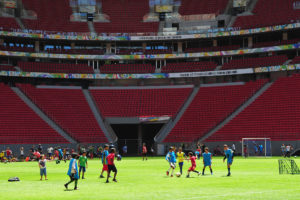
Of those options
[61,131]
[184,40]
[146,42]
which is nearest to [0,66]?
[61,131]

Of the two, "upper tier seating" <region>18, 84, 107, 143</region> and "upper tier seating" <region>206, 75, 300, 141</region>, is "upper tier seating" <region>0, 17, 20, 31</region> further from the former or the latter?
"upper tier seating" <region>206, 75, 300, 141</region>

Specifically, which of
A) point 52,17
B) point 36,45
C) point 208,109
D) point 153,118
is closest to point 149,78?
point 153,118

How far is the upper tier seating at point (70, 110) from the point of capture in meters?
69.4

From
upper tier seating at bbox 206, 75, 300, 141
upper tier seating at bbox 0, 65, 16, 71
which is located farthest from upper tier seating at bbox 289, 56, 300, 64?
upper tier seating at bbox 0, 65, 16, 71

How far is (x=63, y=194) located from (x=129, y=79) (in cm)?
6329

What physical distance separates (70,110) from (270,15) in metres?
35.9

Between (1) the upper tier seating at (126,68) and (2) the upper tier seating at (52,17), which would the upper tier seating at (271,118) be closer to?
(1) the upper tier seating at (126,68)

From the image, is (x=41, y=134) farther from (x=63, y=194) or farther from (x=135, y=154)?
(x=63, y=194)

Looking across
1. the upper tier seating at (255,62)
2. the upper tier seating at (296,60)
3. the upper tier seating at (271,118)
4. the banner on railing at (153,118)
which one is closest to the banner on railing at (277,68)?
the upper tier seating at (255,62)

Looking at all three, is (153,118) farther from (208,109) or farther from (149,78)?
(149,78)

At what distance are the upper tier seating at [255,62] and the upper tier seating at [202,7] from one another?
1166 centimetres

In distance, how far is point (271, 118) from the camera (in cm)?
6619

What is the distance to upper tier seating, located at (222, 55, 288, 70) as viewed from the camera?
77562 millimetres

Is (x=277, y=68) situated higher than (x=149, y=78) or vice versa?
(x=277, y=68)
